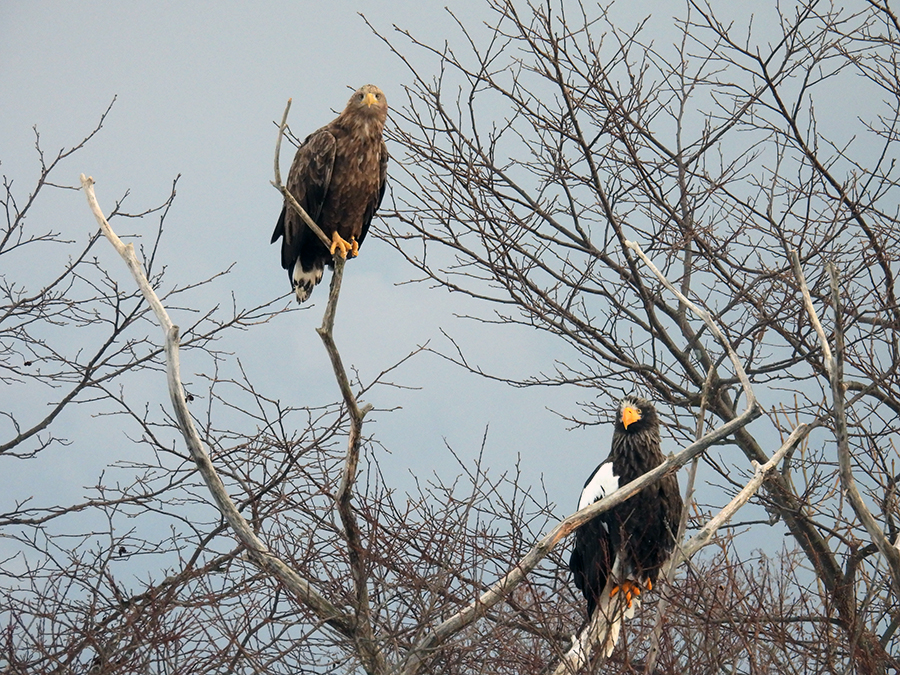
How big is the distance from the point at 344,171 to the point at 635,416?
7.16 ft

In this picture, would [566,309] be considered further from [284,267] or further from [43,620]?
[43,620]

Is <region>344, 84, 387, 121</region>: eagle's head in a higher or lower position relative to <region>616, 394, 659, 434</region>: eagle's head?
higher

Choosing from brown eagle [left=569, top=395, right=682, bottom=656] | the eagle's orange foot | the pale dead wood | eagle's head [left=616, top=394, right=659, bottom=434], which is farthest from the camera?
eagle's head [left=616, top=394, right=659, bottom=434]

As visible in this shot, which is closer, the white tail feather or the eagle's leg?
the eagle's leg

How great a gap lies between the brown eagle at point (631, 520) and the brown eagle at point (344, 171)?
1.95m

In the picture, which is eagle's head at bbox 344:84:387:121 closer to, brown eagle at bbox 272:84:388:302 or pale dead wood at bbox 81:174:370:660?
brown eagle at bbox 272:84:388:302

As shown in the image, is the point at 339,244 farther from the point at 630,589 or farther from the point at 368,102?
the point at 630,589

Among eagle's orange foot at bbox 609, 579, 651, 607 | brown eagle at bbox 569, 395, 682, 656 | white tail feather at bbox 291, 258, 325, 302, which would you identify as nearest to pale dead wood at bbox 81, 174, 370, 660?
eagle's orange foot at bbox 609, 579, 651, 607

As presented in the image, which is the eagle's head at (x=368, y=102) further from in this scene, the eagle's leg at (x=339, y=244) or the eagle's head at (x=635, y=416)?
the eagle's head at (x=635, y=416)

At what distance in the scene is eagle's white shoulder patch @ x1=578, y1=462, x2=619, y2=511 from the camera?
525cm

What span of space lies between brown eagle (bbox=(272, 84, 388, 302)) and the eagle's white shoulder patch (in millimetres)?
1922

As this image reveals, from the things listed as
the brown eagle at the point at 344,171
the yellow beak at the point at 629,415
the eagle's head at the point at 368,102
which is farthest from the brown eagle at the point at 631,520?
the eagle's head at the point at 368,102

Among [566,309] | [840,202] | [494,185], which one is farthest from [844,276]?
[494,185]

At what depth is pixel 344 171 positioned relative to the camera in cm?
571
